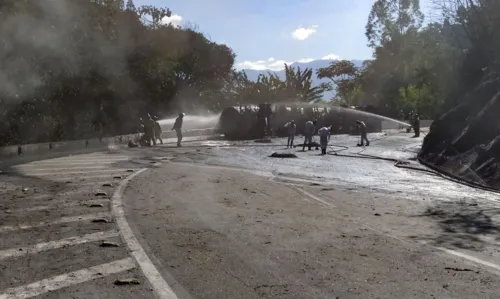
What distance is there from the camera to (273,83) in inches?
2415

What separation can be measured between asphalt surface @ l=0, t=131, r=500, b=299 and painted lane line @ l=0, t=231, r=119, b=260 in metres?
0.01

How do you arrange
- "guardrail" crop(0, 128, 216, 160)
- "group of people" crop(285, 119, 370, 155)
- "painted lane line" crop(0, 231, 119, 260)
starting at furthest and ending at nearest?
"group of people" crop(285, 119, 370, 155) → "guardrail" crop(0, 128, 216, 160) → "painted lane line" crop(0, 231, 119, 260)

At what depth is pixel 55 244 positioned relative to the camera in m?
7.23

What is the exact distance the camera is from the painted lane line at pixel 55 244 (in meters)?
6.75

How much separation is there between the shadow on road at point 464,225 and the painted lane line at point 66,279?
4.15 metres

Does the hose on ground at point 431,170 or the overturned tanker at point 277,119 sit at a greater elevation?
the overturned tanker at point 277,119

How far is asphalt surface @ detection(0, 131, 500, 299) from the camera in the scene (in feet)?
18.4

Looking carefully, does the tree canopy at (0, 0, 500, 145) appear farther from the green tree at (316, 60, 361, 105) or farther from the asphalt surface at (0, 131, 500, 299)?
the green tree at (316, 60, 361, 105)

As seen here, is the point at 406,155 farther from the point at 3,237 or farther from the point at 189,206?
the point at 3,237

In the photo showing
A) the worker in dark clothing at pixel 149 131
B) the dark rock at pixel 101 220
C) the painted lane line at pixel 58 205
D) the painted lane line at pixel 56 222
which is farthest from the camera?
the worker in dark clothing at pixel 149 131

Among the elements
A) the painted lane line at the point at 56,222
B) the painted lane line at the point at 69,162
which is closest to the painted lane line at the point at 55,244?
the painted lane line at the point at 56,222

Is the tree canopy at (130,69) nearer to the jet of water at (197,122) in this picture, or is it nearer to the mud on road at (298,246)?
the jet of water at (197,122)

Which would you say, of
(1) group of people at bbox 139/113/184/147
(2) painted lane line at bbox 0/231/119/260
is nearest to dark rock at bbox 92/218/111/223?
(2) painted lane line at bbox 0/231/119/260

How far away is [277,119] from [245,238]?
35.6 metres
